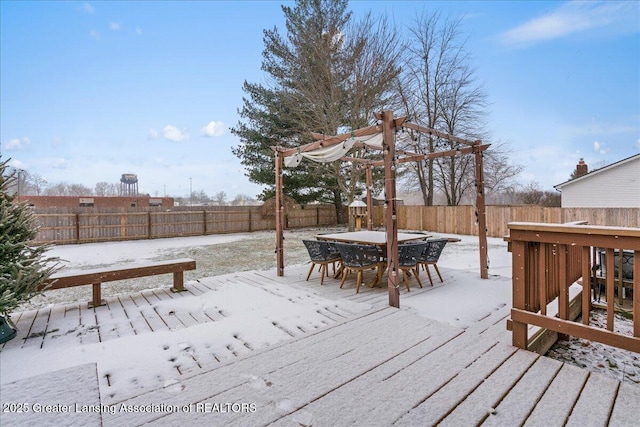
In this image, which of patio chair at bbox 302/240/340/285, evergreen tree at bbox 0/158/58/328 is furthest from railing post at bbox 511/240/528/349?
evergreen tree at bbox 0/158/58/328

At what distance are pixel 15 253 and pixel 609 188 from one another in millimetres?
17161

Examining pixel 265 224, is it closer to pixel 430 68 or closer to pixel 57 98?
pixel 57 98

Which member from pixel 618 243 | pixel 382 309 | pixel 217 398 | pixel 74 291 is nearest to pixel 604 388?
pixel 618 243

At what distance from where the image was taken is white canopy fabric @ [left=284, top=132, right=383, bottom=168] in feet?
13.2

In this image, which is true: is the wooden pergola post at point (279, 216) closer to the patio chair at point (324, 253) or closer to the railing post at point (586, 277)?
the patio chair at point (324, 253)

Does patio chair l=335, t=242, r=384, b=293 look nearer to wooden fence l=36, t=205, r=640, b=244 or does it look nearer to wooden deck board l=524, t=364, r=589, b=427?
wooden deck board l=524, t=364, r=589, b=427

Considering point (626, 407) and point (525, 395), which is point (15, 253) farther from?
point (626, 407)

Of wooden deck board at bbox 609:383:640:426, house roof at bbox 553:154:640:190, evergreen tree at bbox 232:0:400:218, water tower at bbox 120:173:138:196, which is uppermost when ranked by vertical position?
evergreen tree at bbox 232:0:400:218

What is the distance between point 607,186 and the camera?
11.9 m

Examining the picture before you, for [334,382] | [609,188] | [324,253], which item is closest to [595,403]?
[334,382]

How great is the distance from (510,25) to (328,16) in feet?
25.6

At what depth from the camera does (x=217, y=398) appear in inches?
67.5

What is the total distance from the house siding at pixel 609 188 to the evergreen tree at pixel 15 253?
1663cm

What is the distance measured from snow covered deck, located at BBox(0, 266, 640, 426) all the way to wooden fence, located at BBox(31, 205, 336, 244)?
955cm
